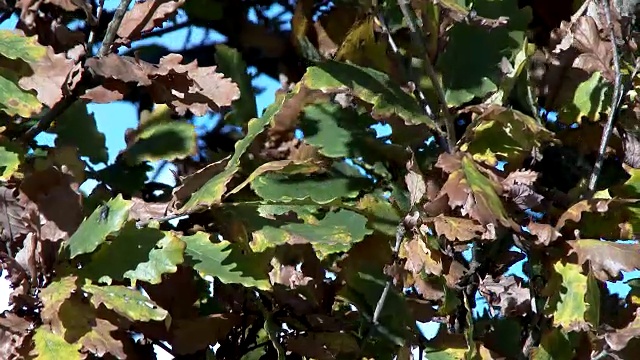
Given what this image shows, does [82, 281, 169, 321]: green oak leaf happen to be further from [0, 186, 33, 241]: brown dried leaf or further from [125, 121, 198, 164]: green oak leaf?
[125, 121, 198, 164]: green oak leaf

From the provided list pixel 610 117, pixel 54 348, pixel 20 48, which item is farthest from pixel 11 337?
pixel 610 117

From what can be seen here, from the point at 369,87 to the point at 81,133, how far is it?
34 cm

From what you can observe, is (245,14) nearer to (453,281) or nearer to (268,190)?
(268,190)

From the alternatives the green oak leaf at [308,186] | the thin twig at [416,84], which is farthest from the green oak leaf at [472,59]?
the green oak leaf at [308,186]

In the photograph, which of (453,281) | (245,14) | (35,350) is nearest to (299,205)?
(453,281)

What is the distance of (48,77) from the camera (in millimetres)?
808

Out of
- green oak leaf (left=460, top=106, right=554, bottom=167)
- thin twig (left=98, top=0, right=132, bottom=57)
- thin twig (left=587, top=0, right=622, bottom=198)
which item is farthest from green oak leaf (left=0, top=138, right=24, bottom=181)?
thin twig (left=587, top=0, right=622, bottom=198)

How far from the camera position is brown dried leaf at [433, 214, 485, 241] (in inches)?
28.6

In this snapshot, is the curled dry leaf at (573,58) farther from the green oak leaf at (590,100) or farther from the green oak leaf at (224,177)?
the green oak leaf at (224,177)

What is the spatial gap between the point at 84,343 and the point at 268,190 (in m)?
0.24

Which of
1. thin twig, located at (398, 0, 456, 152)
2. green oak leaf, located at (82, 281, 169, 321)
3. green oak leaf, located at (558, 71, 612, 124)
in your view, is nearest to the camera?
green oak leaf, located at (82, 281, 169, 321)

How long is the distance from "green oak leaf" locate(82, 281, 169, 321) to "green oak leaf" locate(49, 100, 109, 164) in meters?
0.29

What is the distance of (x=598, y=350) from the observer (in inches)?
30.6

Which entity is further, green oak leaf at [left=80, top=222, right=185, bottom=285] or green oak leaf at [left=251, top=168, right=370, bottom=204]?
green oak leaf at [left=251, top=168, right=370, bottom=204]
